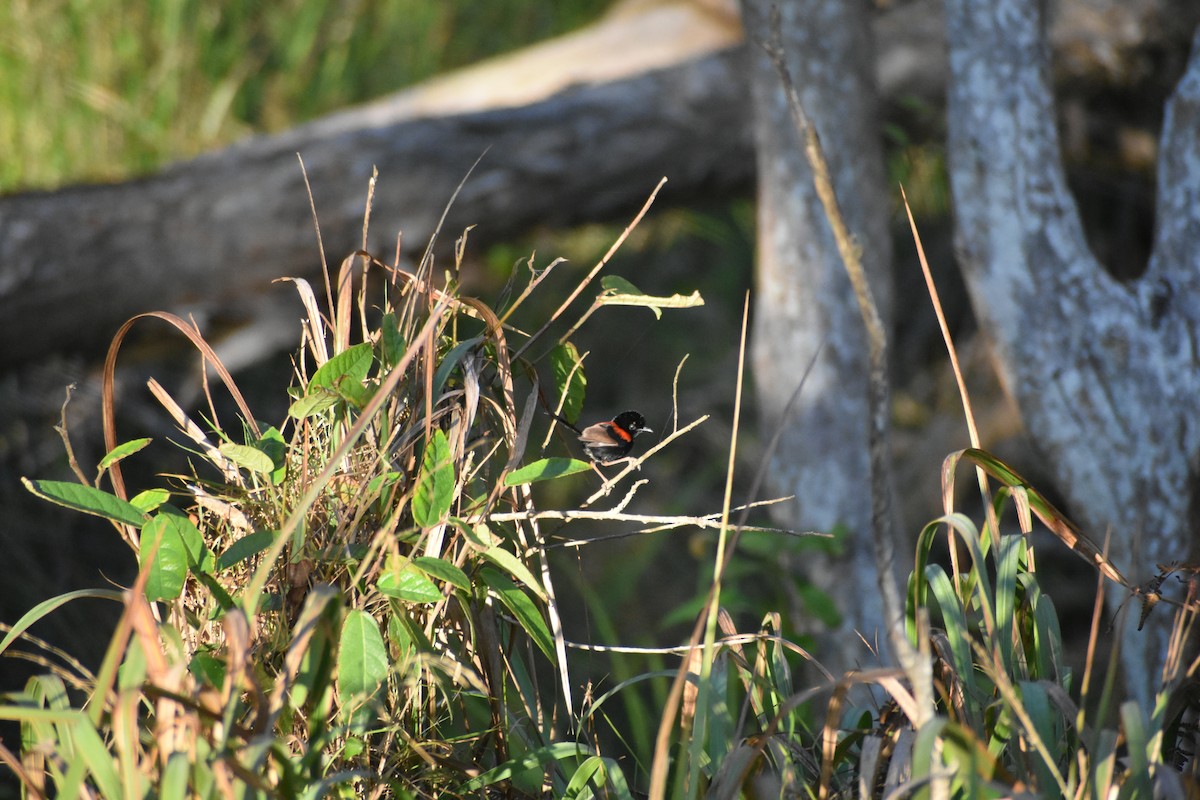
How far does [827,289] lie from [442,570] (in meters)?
1.42

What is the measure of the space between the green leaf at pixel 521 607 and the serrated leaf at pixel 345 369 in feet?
0.73

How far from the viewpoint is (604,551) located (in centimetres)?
440

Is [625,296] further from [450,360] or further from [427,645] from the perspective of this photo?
[427,645]

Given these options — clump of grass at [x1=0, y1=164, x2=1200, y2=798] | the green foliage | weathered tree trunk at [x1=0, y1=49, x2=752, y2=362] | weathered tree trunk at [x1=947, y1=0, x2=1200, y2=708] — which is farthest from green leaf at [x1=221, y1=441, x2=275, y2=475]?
the green foliage

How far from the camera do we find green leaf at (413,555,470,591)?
2.99 feet

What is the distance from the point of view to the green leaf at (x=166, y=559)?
934mm

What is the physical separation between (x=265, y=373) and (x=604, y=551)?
1528mm

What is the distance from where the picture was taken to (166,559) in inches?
37.2

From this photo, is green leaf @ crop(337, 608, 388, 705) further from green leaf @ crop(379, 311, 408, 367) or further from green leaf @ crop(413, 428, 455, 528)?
green leaf @ crop(379, 311, 408, 367)

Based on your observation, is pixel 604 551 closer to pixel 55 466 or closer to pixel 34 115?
pixel 55 466

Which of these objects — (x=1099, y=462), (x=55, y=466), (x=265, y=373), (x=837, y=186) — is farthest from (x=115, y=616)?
(x=1099, y=462)

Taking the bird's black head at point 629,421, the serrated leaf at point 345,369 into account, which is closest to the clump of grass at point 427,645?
the serrated leaf at point 345,369

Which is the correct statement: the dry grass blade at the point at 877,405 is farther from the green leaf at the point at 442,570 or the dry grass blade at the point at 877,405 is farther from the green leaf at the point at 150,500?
the green leaf at the point at 150,500

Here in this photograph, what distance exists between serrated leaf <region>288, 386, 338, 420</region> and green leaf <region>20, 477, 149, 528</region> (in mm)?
165
